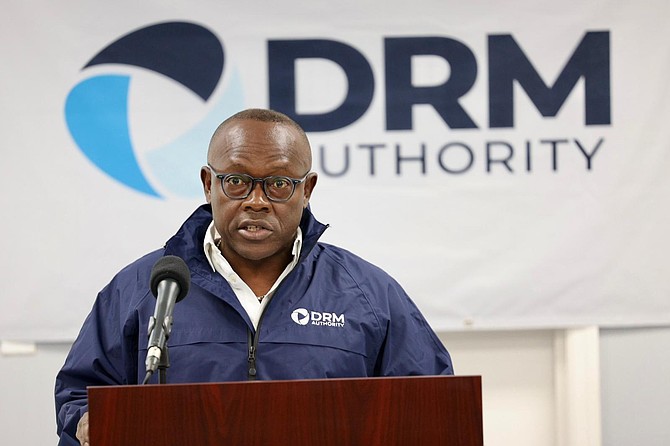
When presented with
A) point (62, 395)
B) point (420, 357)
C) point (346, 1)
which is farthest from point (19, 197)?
point (420, 357)

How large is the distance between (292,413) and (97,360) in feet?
2.26

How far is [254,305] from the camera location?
190 cm

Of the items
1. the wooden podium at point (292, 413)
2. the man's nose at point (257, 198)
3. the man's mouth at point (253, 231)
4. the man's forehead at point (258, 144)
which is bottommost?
the wooden podium at point (292, 413)

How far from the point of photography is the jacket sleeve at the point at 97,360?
72.5 inches

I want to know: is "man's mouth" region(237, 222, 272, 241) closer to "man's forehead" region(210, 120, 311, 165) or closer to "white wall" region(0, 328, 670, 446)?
"man's forehead" region(210, 120, 311, 165)

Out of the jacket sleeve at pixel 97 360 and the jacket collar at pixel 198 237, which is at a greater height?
the jacket collar at pixel 198 237

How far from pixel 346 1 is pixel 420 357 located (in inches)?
65.9

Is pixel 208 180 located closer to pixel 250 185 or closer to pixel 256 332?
pixel 250 185

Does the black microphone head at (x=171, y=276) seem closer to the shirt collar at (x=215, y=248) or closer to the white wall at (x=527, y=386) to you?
the shirt collar at (x=215, y=248)

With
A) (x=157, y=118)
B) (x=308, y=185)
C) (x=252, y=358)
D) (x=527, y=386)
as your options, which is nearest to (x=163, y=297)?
(x=252, y=358)

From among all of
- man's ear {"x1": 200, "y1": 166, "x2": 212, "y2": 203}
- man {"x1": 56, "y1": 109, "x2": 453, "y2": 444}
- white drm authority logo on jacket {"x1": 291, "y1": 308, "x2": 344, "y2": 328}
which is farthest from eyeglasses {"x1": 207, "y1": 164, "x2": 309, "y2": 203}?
white drm authority logo on jacket {"x1": 291, "y1": 308, "x2": 344, "y2": 328}

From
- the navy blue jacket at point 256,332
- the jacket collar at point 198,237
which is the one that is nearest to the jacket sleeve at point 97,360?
the navy blue jacket at point 256,332

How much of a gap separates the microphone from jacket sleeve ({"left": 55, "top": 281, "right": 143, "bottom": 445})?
45 cm

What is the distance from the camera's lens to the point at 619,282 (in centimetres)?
328
